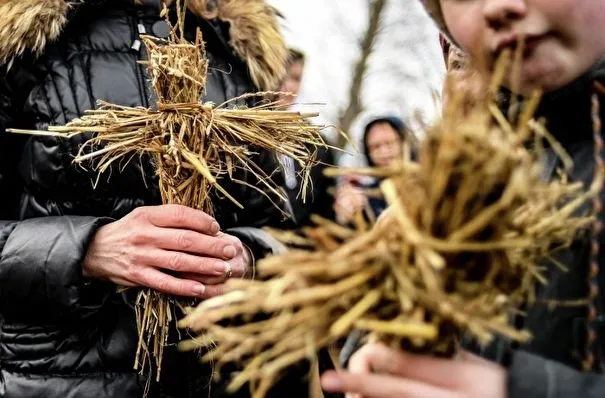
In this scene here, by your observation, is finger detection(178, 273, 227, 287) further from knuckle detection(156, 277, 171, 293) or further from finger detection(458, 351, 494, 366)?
finger detection(458, 351, 494, 366)

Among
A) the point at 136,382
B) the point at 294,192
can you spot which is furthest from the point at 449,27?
the point at 294,192

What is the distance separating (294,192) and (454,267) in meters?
2.34

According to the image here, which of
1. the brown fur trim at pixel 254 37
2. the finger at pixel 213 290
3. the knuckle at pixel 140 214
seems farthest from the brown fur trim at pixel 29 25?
the finger at pixel 213 290

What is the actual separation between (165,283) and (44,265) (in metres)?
0.29

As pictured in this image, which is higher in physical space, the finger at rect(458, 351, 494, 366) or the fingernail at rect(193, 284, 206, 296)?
the finger at rect(458, 351, 494, 366)

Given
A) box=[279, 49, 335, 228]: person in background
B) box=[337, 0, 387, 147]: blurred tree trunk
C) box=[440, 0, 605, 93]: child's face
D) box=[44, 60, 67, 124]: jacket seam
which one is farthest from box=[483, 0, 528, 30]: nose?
box=[337, 0, 387, 147]: blurred tree trunk

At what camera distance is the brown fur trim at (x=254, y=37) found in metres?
1.80

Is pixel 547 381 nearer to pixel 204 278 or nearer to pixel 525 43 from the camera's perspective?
pixel 525 43

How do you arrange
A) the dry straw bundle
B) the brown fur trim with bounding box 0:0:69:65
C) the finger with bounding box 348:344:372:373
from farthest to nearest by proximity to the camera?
the brown fur trim with bounding box 0:0:69:65 < the finger with bounding box 348:344:372:373 < the dry straw bundle

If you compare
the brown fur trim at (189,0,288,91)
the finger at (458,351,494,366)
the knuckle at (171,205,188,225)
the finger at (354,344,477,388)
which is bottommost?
the finger at (354,344,477,388)

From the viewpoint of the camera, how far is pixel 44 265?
1506 mm

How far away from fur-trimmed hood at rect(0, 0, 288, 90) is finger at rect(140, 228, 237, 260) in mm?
512

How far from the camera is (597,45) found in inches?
38.8

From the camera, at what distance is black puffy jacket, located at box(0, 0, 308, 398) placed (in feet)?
4.97
